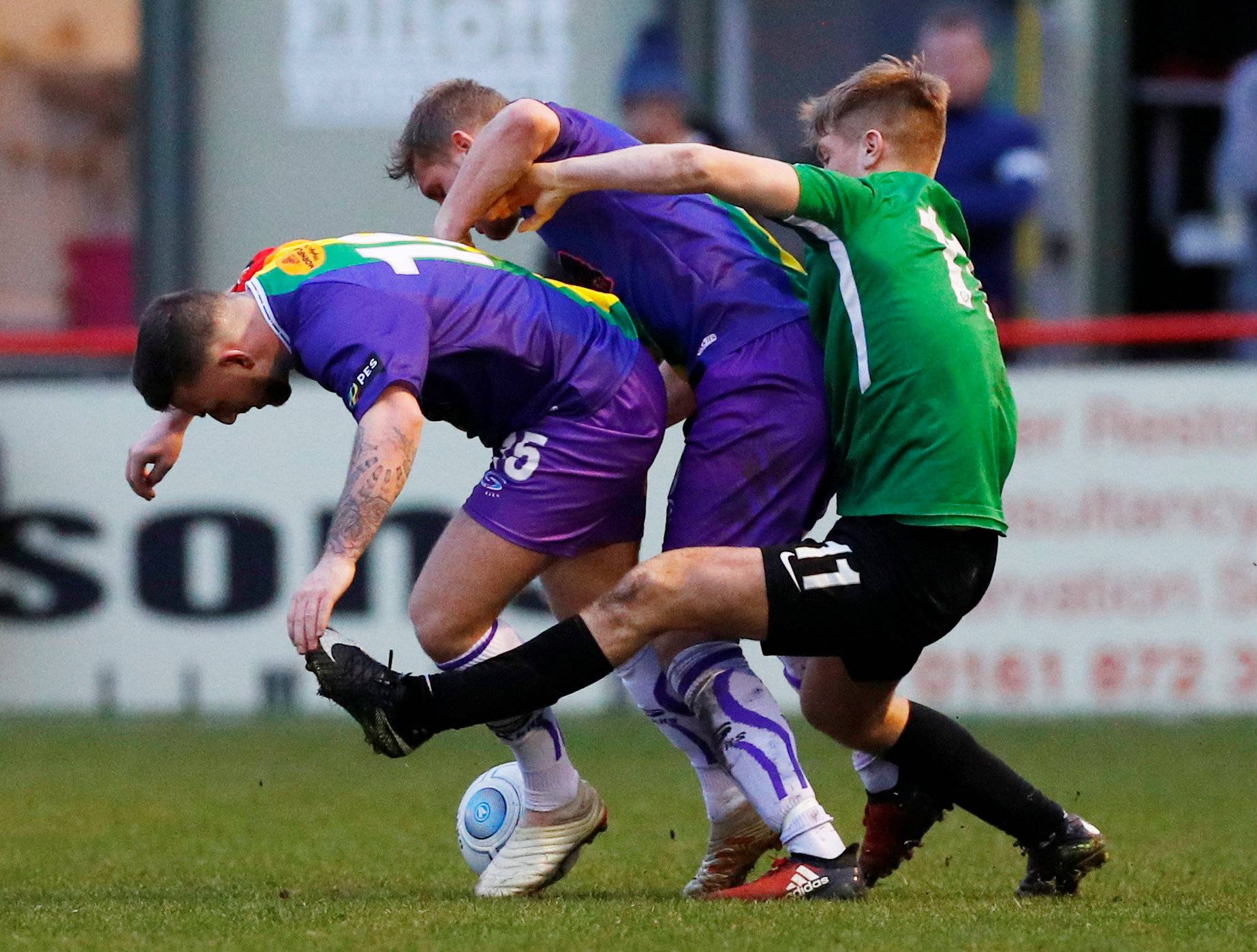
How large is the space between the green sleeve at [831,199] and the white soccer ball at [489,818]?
154 cm

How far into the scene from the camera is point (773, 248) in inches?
199

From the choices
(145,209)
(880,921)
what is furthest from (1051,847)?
(145,209)

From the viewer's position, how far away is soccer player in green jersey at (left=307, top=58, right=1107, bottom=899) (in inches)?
178

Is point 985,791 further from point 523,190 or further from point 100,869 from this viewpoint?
point 100,869

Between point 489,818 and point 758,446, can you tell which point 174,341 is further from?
point 489,818

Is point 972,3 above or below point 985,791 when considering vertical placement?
above

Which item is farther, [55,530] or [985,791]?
Result: [55,530]

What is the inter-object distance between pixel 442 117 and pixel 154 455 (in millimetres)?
1027

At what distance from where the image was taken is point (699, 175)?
444 centimetres

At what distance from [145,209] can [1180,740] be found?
6.33 m

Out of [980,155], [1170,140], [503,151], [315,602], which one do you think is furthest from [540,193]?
[1170,140]

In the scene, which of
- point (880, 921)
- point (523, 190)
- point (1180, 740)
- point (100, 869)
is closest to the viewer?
point (880, 921)

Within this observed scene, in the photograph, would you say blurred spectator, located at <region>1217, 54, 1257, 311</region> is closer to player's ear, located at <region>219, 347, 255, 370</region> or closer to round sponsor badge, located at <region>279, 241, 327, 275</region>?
round sponsor badge, located at <region>279, 241, 327, 275</region>

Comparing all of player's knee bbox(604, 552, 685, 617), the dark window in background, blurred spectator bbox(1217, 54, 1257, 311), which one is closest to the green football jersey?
player's knee bbox(604, 552, 685, 617)
